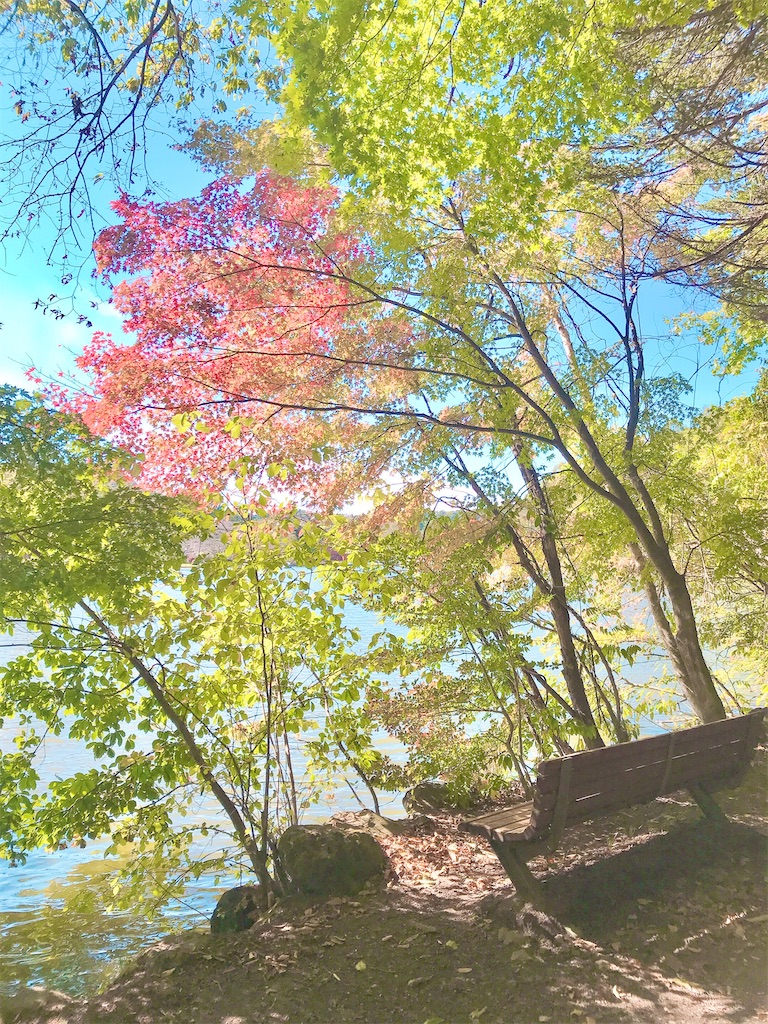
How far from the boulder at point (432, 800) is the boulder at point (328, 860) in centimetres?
172

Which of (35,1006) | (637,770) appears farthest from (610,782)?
(35,1006)

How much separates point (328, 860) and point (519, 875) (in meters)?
1.25

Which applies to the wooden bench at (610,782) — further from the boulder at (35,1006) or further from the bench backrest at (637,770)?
the boulder at (35,1006)

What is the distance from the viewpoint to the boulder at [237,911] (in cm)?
421

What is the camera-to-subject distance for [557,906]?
11.7ft

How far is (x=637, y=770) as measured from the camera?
3861mm

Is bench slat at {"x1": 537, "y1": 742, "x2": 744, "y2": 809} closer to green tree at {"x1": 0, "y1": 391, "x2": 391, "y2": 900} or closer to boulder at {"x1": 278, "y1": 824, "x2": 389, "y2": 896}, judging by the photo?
green tree at {"x1": 0, "y1": 391, "x2": 391, "y2": 900}

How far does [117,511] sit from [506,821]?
2.47 metres

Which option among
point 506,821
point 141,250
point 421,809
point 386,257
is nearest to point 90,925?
point 421,809

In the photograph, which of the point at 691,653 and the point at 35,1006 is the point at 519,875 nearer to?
the point at 35,1006

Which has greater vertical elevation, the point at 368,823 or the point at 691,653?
the point at 691,653

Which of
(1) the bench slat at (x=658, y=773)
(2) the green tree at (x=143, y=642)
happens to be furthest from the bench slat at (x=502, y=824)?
(2) the green tree at (x=143, y=642)

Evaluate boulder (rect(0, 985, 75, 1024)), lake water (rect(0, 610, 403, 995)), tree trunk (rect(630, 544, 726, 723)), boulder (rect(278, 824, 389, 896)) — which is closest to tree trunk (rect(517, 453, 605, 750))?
tree trunk (rect(630, 544, 726, 723))

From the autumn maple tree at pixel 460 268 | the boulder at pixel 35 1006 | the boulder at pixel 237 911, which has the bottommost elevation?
the boulder at pixel 35 1006
